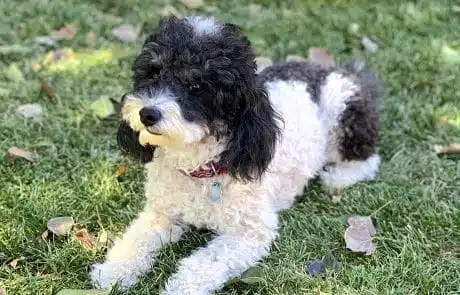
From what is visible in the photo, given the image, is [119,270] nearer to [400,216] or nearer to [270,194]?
[270,194]

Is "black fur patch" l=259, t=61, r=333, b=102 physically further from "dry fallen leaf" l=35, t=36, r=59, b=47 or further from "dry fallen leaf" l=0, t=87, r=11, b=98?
"dry fallen leaf" l=35, t=36, r=59, b=47

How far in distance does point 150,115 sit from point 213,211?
0.71 metres

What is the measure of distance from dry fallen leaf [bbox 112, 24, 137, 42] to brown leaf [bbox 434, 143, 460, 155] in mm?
2388

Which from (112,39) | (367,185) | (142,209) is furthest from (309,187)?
(112,39)

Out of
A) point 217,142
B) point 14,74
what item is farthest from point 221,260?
point 14,74

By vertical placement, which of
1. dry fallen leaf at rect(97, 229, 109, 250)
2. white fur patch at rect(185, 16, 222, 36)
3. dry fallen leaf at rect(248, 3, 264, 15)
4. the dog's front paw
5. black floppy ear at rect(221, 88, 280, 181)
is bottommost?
dry fallen leaf at rect(97, 229, 109, 250)

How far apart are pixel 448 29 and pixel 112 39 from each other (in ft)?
8.63

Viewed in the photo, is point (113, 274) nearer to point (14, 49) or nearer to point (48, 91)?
point (48, 91)

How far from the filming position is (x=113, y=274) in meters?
3.06

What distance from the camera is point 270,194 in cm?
341

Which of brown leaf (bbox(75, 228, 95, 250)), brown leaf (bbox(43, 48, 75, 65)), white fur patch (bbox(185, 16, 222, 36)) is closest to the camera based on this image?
white fur patch (bbox(185, 16, 222, 36))

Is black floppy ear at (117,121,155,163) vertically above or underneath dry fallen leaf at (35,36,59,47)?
above

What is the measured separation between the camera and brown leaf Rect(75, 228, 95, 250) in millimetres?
3277

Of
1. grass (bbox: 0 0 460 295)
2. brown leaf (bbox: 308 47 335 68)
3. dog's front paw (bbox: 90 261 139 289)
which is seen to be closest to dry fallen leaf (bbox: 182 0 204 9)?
grass (bbox: 0 0 460 295)
